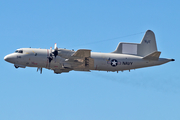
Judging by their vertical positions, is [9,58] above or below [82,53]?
below

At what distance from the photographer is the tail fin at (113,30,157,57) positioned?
38.2 m

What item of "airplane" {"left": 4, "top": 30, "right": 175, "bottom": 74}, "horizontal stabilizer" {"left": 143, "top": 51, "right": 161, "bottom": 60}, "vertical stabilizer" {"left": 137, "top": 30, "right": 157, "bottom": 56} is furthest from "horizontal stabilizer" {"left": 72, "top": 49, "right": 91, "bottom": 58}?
"vertical stabilizer" {"left": 137, "top": 30, "right": 157, "bottom": 56}

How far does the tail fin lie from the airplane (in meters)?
0.18

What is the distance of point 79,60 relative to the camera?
3597 cm

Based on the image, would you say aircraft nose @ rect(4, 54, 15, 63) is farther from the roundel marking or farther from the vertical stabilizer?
the vertical stabilizer

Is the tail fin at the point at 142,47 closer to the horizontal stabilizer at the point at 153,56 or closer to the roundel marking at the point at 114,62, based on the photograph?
the horizontal stabilizer at the point at 153,56

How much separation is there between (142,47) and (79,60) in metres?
7.97

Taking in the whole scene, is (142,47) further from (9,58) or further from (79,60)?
(9,58)

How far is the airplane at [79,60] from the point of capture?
3559 centimetres

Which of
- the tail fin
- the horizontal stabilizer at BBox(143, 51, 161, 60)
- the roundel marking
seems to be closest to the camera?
the horizontal stabilizer at BBox(143, 51, 161, 60)

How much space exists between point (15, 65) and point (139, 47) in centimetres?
1424

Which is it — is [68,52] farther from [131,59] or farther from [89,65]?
[131,59]

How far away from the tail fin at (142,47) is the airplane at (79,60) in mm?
180

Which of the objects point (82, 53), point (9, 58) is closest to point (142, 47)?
point (82, 53)
